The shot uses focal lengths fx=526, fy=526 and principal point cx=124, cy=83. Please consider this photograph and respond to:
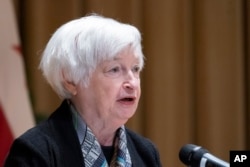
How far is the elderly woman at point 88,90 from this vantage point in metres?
1.44

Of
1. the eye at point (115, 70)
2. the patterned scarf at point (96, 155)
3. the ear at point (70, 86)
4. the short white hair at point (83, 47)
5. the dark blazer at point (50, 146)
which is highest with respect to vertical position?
the short white hair at point (83, 47)

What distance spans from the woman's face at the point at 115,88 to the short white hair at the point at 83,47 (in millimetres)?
21

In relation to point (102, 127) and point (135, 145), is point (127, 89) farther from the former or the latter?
point (135, 145)

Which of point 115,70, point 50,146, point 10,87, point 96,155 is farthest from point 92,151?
point 10,87

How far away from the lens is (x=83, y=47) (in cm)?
145

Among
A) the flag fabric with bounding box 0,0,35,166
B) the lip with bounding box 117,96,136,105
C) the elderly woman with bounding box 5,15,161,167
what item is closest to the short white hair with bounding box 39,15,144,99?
the elderly woman with bounding box 5,15,161,167

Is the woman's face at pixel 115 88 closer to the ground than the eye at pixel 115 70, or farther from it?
closer to the ground

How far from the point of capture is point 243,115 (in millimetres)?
2945

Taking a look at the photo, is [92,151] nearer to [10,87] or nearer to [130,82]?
[130,82]

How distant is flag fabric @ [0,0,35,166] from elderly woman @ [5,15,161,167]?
32.8 inches

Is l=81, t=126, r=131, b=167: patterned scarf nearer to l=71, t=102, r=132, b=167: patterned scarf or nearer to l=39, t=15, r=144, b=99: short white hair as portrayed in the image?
l=71, t=102, r=132, b=167: patterned scarf

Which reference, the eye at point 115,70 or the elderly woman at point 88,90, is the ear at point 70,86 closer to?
the elderly woman at point 88,90

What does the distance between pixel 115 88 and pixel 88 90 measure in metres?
0.08

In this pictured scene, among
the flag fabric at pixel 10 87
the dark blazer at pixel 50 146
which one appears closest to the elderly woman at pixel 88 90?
the dark blazer at pixel 50 146
